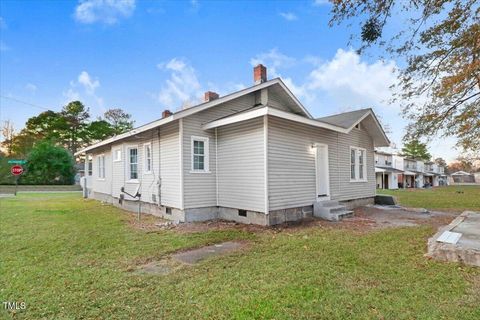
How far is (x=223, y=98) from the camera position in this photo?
9.49 meters

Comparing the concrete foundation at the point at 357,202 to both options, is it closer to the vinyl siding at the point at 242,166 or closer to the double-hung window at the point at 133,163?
the vinyl siding at the point at 242,166

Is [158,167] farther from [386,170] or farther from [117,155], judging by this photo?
[386,170]

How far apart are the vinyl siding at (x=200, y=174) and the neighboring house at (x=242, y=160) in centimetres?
3

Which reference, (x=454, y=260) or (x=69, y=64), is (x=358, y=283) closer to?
(x=454, y=260)

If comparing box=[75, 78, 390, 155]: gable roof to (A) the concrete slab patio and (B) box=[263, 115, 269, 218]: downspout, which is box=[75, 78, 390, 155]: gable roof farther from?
(A) the concrete slab patio

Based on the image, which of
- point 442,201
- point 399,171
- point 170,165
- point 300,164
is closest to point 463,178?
point 399,171

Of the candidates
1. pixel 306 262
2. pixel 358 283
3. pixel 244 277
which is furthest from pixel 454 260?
pixel 244 277

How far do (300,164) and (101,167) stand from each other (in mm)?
12901

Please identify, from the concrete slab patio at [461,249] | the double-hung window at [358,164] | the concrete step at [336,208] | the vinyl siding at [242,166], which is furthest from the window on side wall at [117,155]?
the concrete slab patio at [461,249]

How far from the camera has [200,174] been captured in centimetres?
917

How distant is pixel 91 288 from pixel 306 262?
3.40 metres

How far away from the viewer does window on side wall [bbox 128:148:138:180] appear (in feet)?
38.7

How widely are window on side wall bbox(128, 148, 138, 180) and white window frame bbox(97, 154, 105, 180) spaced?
206 inches

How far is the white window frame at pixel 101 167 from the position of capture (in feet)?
54.0
